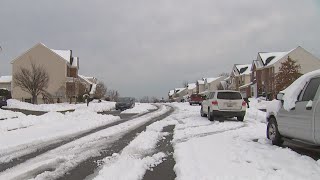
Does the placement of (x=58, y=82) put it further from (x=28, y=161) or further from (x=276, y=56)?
(x=28, y=161)

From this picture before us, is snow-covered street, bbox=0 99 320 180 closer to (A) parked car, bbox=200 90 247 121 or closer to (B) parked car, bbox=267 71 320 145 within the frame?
(B) parked car, bbox=267 71 320 145

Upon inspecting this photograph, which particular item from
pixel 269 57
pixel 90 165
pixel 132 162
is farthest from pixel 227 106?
pixel 269 57

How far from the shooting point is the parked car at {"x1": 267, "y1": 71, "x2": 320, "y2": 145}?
924 centimetres

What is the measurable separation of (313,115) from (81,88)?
67.5 meters

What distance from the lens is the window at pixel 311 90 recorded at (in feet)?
31.9

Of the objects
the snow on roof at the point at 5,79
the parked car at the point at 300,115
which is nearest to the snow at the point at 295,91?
the parked car at the point at 300,115

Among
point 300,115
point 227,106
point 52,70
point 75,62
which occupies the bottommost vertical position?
point 300,115

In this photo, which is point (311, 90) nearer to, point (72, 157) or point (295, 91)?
point (295, 91)

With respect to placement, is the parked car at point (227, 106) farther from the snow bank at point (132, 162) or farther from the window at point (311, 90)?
the window at point (311, 90)

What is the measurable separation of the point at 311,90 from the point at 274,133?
224cm

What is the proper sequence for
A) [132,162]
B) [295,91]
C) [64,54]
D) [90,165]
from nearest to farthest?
[90,165], [132,162], [295,91], [64,54]

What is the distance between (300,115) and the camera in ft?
32.8

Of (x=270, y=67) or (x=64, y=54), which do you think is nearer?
(x=270, y=67)

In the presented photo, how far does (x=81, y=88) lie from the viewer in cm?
7444
